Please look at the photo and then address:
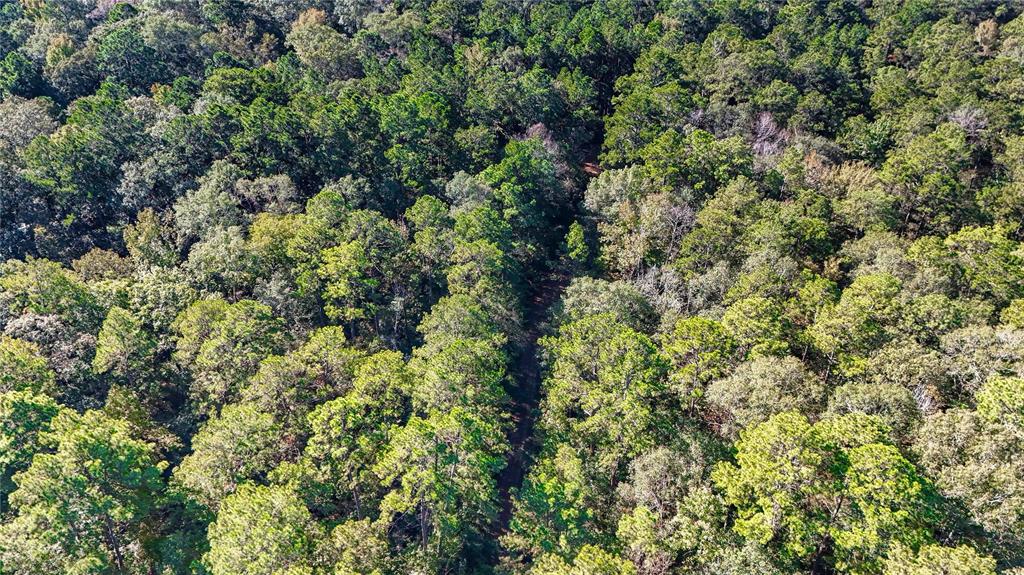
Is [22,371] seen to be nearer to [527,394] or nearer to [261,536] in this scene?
[261,536]

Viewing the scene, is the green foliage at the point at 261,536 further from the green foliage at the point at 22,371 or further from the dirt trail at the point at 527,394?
the green foliage at the point at 22,371

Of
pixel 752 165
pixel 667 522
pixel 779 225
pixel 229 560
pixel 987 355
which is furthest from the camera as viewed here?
pixel 752 165

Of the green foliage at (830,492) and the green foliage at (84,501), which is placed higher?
the green foliage at (830,492)

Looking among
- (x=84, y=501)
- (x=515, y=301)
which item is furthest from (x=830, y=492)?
(x=84, y=501)

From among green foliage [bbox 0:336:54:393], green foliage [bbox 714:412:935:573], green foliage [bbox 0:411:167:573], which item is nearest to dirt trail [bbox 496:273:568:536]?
green foliage [bbox 714:412:935:573]

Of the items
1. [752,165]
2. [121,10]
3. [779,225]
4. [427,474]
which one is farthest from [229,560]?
[121,10]

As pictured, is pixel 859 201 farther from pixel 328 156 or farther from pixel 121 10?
pixel 121 10

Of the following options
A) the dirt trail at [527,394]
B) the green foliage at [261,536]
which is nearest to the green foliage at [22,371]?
the green foliage at [261,536]
